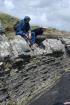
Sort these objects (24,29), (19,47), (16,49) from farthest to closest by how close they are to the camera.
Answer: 1. (24,29)
2. (19,47)
3. (16,49)

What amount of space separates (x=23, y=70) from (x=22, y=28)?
3.75 meters

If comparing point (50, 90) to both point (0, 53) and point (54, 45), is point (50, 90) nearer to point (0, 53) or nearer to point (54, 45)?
point (54, 45)

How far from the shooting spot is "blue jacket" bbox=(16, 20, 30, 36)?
28.6 meters

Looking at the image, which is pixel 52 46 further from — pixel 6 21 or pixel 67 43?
pixel 67 43

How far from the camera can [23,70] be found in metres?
26.2

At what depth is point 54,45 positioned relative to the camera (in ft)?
111

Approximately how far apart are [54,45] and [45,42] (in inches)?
39.4

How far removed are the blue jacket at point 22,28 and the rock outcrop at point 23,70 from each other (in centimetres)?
141

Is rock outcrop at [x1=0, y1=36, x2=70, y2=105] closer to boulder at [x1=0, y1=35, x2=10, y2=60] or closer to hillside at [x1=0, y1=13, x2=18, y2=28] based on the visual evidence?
boulder at [x1=0, y1=35, x2=10, y2=60]

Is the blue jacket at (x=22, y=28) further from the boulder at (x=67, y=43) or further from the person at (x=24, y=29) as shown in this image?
the boulder at (x=67, y=43)

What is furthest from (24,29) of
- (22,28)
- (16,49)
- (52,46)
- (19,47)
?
(52,46)

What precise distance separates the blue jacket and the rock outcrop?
4.62 ft

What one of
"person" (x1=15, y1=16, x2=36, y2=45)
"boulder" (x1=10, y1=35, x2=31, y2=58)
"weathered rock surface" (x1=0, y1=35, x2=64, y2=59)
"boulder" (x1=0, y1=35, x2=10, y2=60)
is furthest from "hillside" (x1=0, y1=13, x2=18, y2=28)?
"boulder" (x1=0, y1=35, x2=10, y2=60)

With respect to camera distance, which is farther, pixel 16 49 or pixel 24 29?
pixel 24 29
